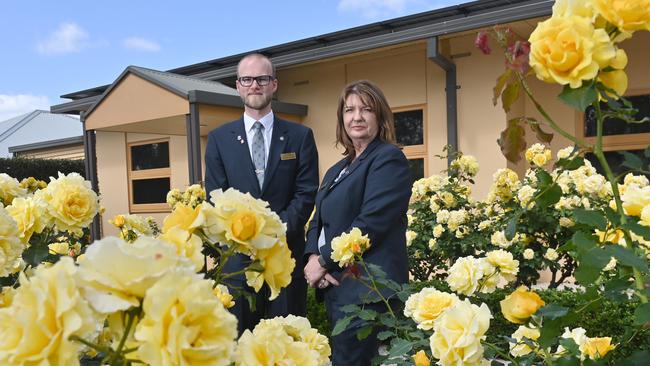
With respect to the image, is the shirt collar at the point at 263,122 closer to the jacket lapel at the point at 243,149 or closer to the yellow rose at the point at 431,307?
the jacket lapel at the point at 243,149

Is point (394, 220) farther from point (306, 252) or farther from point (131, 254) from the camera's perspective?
point (131, 254)

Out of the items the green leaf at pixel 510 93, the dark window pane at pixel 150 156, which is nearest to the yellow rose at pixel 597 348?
the green leaf at pixel 510 93

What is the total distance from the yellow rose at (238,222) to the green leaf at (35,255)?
69 cm

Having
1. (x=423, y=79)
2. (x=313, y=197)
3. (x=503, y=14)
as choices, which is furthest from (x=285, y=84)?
(x=313, y=197)

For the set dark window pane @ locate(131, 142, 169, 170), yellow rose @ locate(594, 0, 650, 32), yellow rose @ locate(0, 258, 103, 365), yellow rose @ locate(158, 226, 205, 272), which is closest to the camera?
yellow rose @ locate(0, 258, 103, 365)

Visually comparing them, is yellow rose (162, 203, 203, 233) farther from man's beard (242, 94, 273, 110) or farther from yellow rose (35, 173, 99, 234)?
man's beard (242, 94, 273, 110)

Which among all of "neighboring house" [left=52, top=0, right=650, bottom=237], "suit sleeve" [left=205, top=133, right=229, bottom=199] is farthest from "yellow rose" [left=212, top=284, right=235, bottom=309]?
"neighboring house" [left=52, top=0, right=650, bottom=237]

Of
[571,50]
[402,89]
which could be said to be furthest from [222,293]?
[402,89]

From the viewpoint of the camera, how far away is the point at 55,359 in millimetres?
483

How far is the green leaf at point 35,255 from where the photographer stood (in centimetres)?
121

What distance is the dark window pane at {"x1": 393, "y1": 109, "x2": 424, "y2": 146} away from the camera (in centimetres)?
712

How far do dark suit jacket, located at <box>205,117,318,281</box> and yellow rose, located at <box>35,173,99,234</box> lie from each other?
133 cm

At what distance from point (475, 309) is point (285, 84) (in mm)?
7658

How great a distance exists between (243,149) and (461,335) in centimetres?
194
